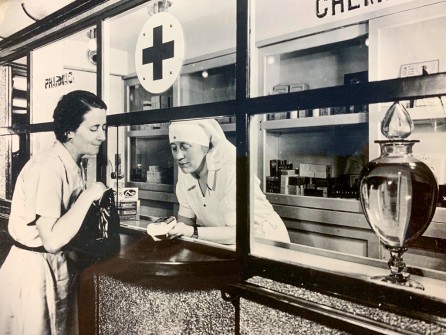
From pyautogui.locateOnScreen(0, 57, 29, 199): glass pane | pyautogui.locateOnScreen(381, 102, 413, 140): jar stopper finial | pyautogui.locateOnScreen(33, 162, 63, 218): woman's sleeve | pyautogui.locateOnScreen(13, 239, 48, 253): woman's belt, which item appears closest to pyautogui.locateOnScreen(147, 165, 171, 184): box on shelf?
pyautogui.locateOnScreen(0, 57, 29, 199): glass pane

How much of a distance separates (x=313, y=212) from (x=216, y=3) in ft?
6.35

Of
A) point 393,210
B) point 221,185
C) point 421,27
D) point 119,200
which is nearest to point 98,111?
point 119,200

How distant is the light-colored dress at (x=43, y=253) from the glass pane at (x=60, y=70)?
1.59 ft

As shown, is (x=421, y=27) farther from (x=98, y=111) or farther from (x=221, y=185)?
(x=98, y=111)

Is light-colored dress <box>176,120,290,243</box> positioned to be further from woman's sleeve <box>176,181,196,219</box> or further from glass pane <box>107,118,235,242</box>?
→ glass pane <box>107,118,235,242</box>

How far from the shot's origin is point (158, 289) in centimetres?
203

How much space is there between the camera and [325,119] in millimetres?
3223

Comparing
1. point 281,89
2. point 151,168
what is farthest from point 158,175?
point 281,89

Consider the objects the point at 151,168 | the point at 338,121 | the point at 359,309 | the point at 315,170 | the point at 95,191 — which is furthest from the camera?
the point at 151,168

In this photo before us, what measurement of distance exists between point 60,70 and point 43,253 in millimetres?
1338

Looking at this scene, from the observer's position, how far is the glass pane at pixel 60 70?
2.77 meters

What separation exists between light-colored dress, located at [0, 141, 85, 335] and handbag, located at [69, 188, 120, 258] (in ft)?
0.44

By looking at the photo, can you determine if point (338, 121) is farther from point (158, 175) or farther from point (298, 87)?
point (158, 175)

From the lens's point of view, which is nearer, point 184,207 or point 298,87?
point 184,207
